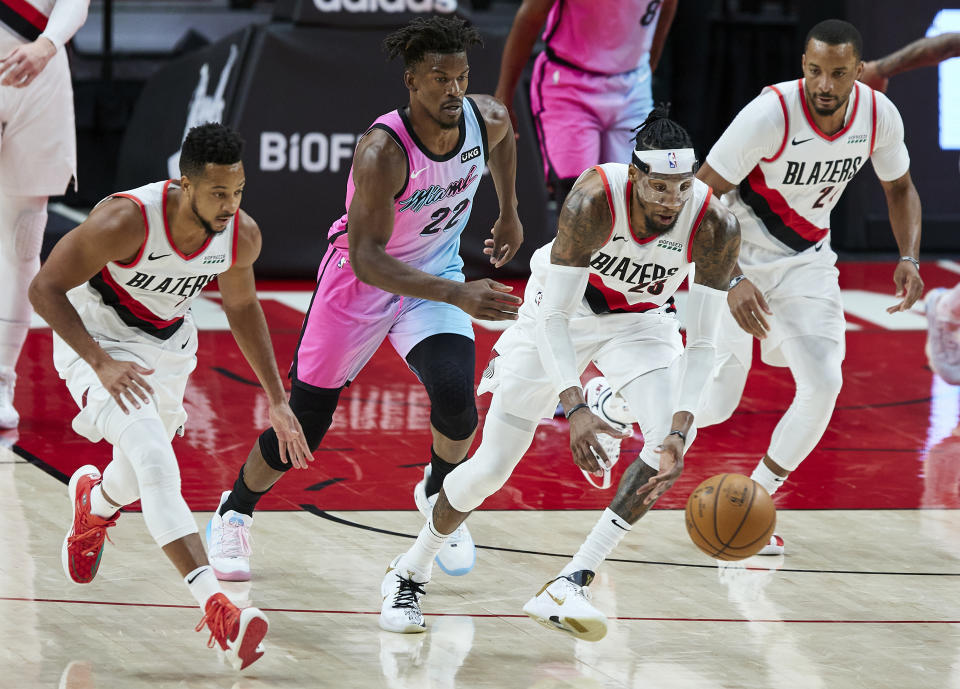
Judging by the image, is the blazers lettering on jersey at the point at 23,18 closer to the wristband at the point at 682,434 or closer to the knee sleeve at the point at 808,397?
the knee sleeve at the point at 808,397

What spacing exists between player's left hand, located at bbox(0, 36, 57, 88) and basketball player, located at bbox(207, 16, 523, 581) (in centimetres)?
184

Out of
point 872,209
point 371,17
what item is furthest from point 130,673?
point 872,209

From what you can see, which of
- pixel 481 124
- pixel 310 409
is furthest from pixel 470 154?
pixel 310 409

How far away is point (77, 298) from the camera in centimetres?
471

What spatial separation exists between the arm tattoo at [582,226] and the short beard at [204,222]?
3.36ft

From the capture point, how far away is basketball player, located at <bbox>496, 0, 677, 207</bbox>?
296 inches

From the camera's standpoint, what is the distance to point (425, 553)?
464cm

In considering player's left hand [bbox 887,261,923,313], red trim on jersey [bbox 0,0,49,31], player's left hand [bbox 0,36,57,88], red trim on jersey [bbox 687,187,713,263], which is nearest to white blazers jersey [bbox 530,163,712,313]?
red trim on jersey [bbox 687,187,713,263]

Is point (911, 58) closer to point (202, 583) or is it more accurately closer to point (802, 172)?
point (802, 172)

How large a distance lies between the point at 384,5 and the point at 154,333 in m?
5.88

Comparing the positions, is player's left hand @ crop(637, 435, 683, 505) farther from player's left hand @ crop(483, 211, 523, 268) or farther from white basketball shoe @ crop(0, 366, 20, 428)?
white basketball shoe @ crop(0, 366, 20, 428)

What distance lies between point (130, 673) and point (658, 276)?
1.97 metres

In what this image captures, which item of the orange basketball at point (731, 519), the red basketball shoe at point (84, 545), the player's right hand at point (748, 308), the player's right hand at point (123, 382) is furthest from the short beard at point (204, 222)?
the player's right hand at point (748, 308)

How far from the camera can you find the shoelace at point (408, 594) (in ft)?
14.9
